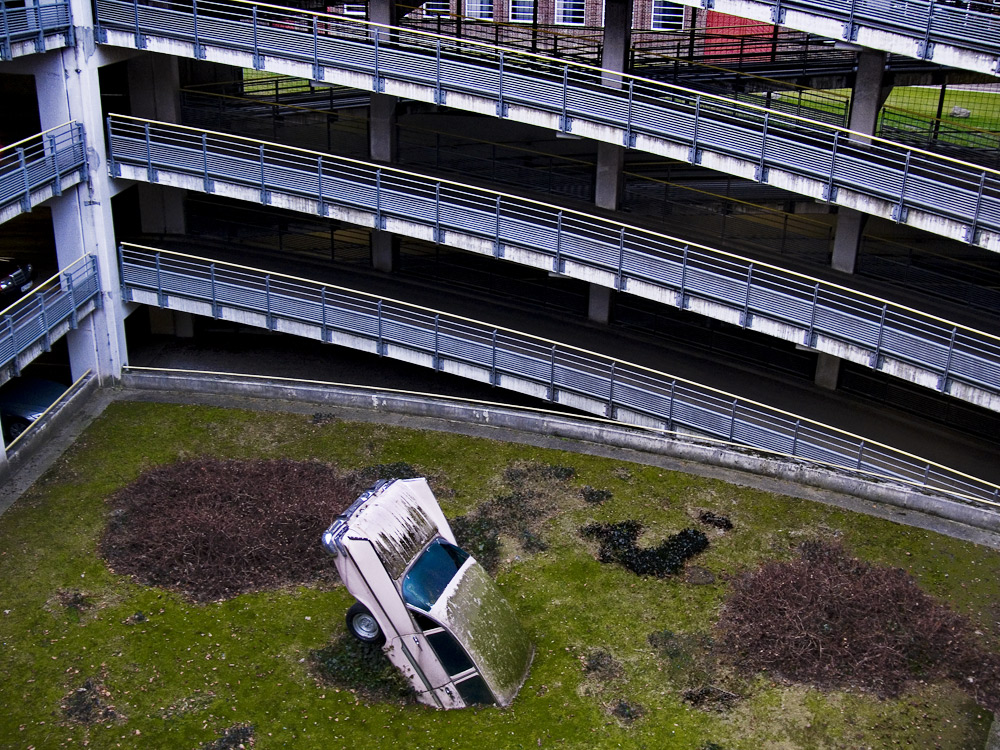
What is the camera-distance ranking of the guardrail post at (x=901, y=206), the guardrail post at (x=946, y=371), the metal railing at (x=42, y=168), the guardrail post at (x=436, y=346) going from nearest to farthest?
the guardrail post at (x=946, y=371) → the guardrail post at (x=901, y=206) → the metal railing at (x=42, y=168) → the guardrail post at (x=436, y=346)

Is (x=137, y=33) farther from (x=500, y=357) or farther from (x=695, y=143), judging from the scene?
(x=695, y=143)

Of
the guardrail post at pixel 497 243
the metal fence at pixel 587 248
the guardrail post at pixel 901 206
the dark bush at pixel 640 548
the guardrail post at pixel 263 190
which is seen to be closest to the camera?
the dark bush at pixel 640 548

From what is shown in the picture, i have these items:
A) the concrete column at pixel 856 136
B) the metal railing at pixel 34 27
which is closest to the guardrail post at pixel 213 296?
the metal railing at pixel 34 27

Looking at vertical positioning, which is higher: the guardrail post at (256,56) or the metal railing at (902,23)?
the metal railing at (902,23)

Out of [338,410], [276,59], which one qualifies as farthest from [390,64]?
[338,410]

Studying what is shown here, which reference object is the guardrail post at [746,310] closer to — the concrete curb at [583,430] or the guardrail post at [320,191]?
the concrete curb at [583,430]

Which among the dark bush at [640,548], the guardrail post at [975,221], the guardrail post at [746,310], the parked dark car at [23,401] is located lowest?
the dark bush at [640,548]

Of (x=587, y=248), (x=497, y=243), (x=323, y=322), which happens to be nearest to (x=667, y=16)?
(x=587, y=248)

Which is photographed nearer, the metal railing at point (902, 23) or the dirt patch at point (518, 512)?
→ the dirt patch at point (518, 512)
